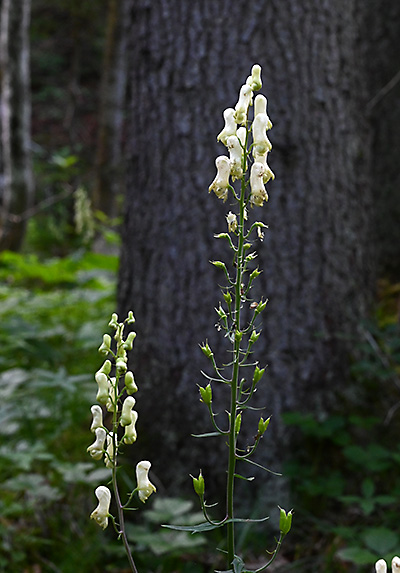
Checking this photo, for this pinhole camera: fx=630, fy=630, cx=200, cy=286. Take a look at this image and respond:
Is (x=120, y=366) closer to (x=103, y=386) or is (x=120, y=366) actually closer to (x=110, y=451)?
(x=103, y=386)

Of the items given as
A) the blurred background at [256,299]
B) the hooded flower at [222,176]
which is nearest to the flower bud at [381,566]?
the hooded flower at [222,176]

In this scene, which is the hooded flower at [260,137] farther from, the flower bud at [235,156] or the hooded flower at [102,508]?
the hooded flower at [102,508]

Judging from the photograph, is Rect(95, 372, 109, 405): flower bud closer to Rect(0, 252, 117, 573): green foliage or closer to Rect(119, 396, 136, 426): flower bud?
Rect(119, 396, 136, 426): flower bud

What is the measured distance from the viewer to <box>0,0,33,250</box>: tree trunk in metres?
7.00

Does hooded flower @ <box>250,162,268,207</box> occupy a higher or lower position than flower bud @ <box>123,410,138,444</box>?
higher

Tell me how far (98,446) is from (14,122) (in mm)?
6700

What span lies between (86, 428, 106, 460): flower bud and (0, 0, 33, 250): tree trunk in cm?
603

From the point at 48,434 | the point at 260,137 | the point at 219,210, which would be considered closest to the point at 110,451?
the point at 260,137

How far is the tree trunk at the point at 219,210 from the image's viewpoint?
9.29 feet

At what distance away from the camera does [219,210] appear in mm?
2826

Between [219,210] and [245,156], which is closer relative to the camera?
[245,156]

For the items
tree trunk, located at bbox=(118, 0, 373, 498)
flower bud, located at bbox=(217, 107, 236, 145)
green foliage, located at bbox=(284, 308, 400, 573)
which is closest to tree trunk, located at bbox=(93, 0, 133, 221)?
tree trunk, located at bbox=(118, 0, 373, 498)

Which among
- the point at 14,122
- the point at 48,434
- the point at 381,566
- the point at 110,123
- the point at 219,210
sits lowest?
the point at 48,434

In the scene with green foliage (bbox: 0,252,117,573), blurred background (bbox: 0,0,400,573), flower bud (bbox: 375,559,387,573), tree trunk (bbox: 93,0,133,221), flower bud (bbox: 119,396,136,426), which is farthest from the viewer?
tree trunk (bbox: 93,0,133,221)
